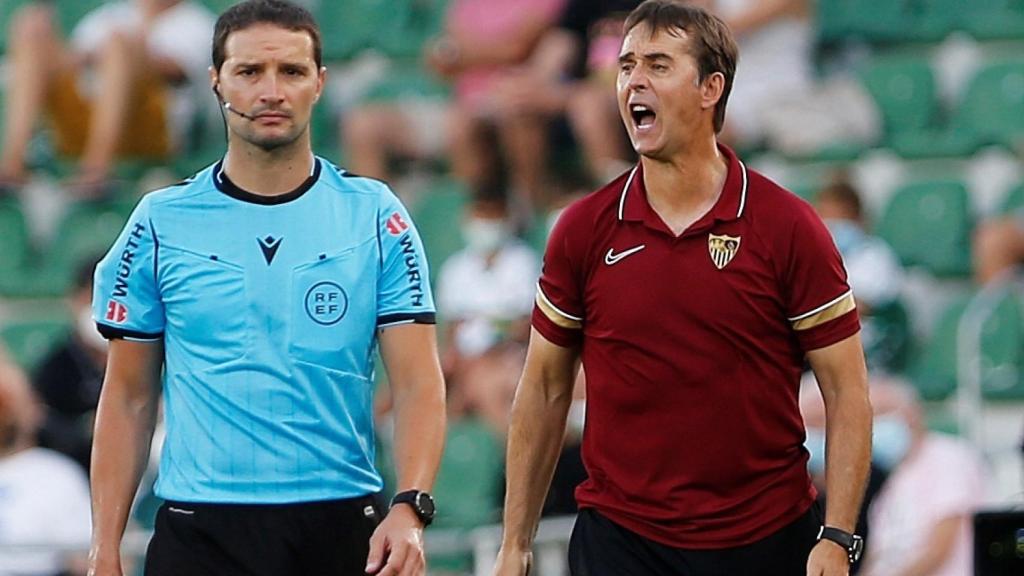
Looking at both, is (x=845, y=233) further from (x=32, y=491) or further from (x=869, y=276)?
(x=32, y=491)

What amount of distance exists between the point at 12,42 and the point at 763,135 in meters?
5.12

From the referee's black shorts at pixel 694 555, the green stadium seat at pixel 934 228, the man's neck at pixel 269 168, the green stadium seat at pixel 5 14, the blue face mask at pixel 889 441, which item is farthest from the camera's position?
the green stadium seat at pixel 5 14

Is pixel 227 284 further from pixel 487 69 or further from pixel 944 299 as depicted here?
pixel 487 69

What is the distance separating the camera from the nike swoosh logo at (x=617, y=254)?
522cm

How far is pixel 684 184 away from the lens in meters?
5.28

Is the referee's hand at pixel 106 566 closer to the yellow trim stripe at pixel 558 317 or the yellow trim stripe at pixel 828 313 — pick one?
the yellow trim stripe at pixel 558 317

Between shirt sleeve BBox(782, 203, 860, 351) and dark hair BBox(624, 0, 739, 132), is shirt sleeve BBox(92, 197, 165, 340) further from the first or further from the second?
shirt sleeve BBox(782, 203, 860, 351)

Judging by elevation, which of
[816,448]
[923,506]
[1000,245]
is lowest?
[923,506]

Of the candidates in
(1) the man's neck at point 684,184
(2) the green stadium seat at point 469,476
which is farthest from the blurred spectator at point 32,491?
(1) the man's neck at point 684,184

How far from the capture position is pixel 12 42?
528 inches

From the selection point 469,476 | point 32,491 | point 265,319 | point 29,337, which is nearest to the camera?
point 265,319

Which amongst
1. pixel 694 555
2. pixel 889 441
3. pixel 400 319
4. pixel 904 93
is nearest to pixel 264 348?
pixel 400 319

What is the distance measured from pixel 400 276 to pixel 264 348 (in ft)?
1.29

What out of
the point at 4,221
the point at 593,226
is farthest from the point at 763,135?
the point at 593,226
